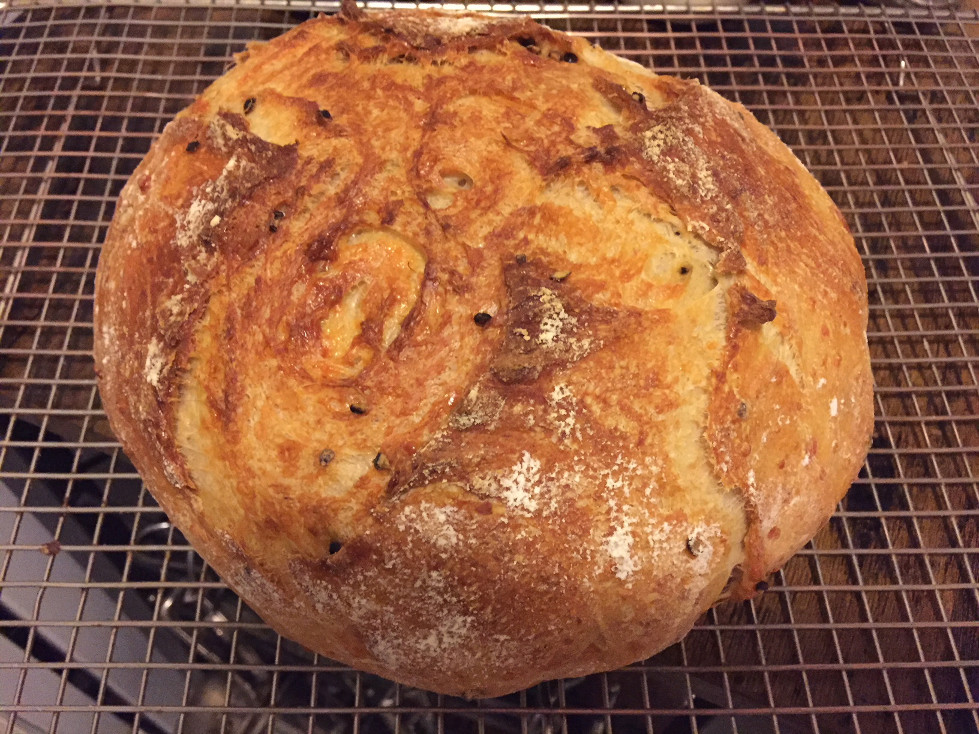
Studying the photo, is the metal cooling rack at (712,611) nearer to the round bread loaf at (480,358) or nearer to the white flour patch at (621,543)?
the round bread loaf at (480,358)

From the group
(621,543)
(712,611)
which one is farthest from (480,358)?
(712,611)

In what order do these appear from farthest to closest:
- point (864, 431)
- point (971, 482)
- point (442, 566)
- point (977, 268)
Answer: point (977, 268) → point (971, 482) → point (864, 431) → point (442, 566)

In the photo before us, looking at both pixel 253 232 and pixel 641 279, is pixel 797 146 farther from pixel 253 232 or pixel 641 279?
pixel 253 232

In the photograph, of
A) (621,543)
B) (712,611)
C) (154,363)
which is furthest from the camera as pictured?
(712,611)

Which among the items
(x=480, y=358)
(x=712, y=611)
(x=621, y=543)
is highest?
(x=480, y=358)

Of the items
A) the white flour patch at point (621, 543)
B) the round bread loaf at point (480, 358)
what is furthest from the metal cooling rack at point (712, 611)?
the white flour patch at point (621, 543)

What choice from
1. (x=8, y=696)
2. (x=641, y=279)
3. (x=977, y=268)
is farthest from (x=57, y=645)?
(x=977, y=268)

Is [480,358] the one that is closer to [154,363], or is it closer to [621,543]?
[621,543]

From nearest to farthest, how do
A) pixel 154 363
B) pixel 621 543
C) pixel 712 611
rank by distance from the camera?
pixel 621 543
pixel 154 363
pixel 712 611
